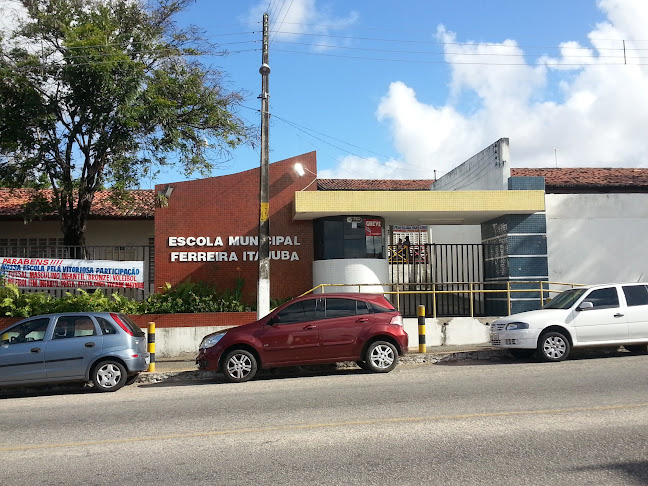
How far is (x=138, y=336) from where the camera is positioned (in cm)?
1130

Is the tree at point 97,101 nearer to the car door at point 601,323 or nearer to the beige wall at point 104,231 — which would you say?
the beige wall at point 104,231

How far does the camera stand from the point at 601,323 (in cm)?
1192

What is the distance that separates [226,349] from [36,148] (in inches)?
397

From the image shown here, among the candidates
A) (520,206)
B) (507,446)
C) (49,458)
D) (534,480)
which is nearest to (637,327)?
(520,206)

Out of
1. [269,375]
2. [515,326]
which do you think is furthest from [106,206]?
[515,326]

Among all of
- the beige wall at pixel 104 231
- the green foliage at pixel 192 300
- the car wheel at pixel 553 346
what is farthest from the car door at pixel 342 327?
the beige wall at pixel 104 231

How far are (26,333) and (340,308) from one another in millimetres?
5608

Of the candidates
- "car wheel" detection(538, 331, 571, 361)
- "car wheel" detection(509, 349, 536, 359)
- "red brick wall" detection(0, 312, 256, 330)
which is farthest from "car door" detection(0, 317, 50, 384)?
"car wheel" detection(538, 331, 571, 361)

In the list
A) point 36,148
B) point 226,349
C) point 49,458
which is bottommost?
point 49,458

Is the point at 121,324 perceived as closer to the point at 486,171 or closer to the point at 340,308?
the point at 340,308

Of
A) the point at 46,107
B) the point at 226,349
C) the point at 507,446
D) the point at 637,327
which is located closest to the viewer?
the point at 507,446

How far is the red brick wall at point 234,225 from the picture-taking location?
1709cm

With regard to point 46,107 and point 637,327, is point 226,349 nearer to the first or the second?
point 637,327

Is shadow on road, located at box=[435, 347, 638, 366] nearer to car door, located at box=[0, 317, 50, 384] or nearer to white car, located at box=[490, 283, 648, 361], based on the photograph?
white car, located at box=[490, 283, 648, 361]
